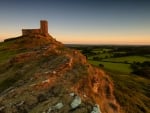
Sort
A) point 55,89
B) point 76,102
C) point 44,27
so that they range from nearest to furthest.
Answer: point 76,102 → point 55,89 → point 44,27

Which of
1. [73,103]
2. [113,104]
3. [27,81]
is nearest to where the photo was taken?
[73,103]

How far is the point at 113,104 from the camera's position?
19.0m

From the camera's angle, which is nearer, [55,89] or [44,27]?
[55,89]

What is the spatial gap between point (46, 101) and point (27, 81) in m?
3.83

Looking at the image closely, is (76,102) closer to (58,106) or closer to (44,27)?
(58,106)

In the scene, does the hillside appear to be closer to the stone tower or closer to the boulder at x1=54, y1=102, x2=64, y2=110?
the boulder at x1=54, y1=102, x2=64, y2=110

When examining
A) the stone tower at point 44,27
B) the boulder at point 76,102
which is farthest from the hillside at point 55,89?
the stone tower at point 44,27

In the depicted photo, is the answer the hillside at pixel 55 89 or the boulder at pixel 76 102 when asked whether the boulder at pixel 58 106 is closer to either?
the hillside at pixel 55 89

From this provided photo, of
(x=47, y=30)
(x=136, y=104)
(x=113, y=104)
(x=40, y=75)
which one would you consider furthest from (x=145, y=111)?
(x=47, y=30)

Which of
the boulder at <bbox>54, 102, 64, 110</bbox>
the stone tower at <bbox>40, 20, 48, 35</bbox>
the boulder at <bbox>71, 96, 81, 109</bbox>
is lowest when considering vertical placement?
the boulder at <bbox>54, 102, 64, 110</bbox>

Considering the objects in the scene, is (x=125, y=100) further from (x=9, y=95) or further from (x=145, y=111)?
(x=9, y=95)

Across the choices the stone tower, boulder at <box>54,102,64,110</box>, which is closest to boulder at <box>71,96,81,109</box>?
boulder at <box>54,102,64,110</box>

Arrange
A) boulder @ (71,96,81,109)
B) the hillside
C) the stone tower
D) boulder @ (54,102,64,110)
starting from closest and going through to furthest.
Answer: boulder @ (71,96,81,109) → boulder @ (54,102,64,110) → the hillside → the stone tower

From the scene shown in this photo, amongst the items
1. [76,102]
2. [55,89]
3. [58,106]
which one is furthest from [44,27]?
[76,102]
